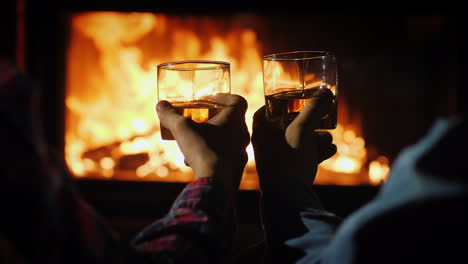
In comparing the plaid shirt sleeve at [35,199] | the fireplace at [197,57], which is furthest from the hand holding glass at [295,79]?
the fireplace at [197,57]

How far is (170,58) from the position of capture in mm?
2053

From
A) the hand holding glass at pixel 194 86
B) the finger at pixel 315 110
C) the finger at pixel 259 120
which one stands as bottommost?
the finger at pixel 259 120

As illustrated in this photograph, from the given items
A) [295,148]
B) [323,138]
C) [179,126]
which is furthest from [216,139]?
[323,138]

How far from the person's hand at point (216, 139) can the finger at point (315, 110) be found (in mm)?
124

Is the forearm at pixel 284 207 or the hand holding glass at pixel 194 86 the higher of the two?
the hand holding glass at pixel 194 86

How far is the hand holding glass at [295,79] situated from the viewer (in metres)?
0.95

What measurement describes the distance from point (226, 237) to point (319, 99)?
0.40 metres

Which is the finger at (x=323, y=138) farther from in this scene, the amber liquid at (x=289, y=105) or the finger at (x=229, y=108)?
the finger at (x=229, y=108)

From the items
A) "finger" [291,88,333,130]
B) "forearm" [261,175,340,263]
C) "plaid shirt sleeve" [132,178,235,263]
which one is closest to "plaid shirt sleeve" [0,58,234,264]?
"plaid shirt sleeve" [132,178,235,263]

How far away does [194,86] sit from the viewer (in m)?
0.92

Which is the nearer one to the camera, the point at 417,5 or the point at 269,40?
the point at 417,5

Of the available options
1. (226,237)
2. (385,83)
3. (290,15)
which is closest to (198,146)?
(226,237)

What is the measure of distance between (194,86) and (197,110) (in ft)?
0.16

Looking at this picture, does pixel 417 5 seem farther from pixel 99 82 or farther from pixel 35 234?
pixel 35 234
